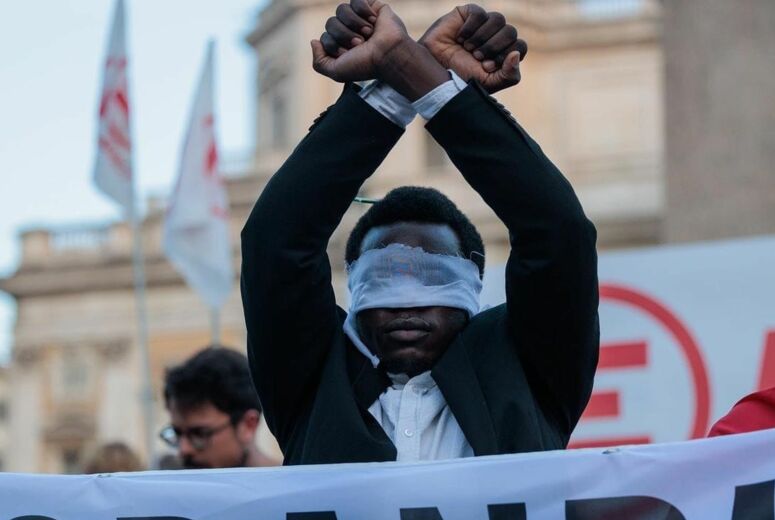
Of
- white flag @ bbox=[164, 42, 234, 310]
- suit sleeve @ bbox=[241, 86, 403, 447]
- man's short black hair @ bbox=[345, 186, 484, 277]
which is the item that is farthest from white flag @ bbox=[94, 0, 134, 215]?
suit sleeve @ bbox=[241, 86, 403, 447]

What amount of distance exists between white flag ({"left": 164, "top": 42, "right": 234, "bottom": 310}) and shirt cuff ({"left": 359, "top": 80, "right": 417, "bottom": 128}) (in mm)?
7918

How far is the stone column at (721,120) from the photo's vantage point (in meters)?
11.8

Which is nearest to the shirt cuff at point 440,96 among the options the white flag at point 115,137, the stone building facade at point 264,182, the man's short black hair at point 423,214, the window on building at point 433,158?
the man's short black hair at point 423,214

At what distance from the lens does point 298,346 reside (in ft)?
11.5

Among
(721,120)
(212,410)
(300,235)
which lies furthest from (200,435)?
(721,120)

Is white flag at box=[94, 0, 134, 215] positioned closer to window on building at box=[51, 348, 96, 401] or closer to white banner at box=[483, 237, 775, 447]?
white banner at box=[483, 237, 775, 447]

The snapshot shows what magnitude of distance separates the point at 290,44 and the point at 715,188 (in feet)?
109

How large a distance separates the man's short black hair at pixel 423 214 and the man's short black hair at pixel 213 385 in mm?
2038

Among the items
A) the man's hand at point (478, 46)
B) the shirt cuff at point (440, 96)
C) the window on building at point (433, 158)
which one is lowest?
the shirt cuff at point (440, 96)

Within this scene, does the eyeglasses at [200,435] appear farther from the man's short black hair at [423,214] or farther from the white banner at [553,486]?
the white banner at [553,486]

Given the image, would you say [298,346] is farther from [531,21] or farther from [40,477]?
[531,21]

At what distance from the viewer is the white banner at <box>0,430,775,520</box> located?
330 cm

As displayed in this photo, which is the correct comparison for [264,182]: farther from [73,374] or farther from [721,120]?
[721,120]

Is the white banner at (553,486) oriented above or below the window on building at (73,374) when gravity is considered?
below
